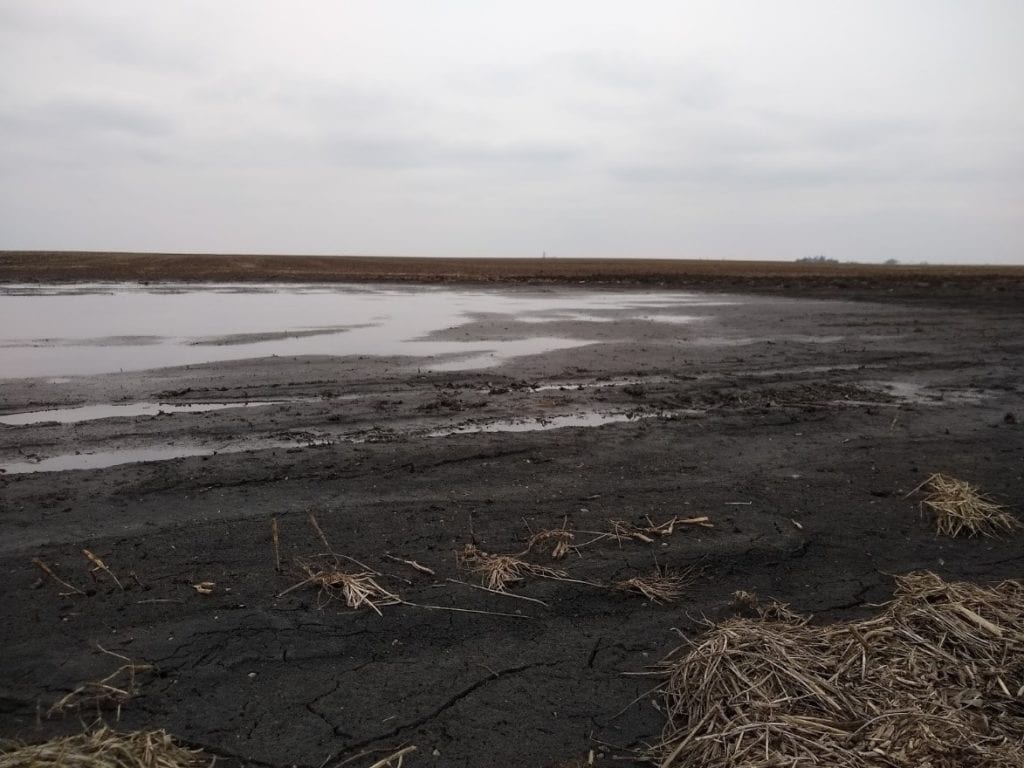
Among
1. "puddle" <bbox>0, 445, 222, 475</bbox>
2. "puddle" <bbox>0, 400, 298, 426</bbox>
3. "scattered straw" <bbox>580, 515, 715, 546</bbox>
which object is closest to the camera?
"scattered straw" <bbox>580, 515, 715, 546</bbox>

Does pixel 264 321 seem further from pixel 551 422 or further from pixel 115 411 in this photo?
pixel 551 422

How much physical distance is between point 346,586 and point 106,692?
1.33 m

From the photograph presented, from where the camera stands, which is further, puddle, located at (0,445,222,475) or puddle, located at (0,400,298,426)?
puddle, located at (0,400,298,426)

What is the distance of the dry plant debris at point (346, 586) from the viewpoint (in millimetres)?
4160

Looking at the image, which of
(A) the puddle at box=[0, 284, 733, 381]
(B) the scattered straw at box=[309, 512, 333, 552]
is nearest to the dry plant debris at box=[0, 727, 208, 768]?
(B) the scattered straw at box=[309, 512, 333, 552]

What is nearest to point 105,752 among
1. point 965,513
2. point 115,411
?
point 965,513

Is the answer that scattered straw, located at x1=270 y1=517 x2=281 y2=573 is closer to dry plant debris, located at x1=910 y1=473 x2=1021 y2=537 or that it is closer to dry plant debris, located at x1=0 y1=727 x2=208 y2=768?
dry plant debris, located at x1=0 y1=727 x2=208 y2=768

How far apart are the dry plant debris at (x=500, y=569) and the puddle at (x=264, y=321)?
794 centimetres

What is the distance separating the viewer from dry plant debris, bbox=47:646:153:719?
10.5 ft

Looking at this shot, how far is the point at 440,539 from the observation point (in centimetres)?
504

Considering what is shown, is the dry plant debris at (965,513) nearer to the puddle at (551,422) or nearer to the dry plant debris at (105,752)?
the puddle at (551,422)

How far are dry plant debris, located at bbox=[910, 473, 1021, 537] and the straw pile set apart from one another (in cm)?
156

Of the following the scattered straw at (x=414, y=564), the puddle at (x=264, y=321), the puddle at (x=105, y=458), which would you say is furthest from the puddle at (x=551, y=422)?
the puddle at (x=264, y=321)

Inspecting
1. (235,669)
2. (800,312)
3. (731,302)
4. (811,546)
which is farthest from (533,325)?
(235,669)
